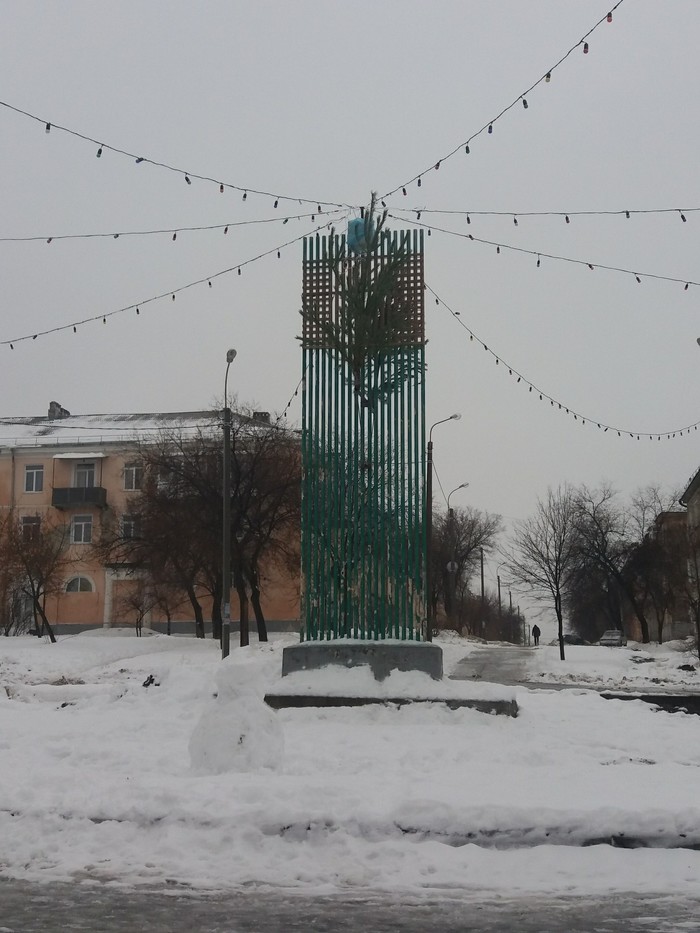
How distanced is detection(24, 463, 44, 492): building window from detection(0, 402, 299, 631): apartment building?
57 mm

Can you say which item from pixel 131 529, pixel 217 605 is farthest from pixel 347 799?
pixel 131 529

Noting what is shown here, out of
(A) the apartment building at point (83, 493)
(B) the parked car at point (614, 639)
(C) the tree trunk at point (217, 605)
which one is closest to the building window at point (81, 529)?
(A) the apartment building at point (83, 493)

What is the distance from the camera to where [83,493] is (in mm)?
55281

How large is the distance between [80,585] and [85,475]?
20.8 feet

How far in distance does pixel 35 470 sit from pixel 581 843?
53672mm

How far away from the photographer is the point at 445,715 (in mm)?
13211

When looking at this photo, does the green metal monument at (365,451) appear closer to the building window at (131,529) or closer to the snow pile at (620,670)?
the snow pile at (620,670)

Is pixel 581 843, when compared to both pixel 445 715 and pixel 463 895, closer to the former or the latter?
pixel 463 895

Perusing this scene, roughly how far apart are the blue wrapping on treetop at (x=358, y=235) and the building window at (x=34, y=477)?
44.0 metres

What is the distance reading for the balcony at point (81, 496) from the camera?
55.2m

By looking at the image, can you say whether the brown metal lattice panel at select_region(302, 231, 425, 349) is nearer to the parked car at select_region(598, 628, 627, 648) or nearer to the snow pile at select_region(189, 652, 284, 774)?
the snow pile at select_region(189, 652, 284, 774)

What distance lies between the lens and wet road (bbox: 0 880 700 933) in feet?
17.6

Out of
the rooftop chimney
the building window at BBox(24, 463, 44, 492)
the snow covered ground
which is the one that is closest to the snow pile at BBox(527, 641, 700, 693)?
the snow covered ground

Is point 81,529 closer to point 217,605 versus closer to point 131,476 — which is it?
point 131,476
